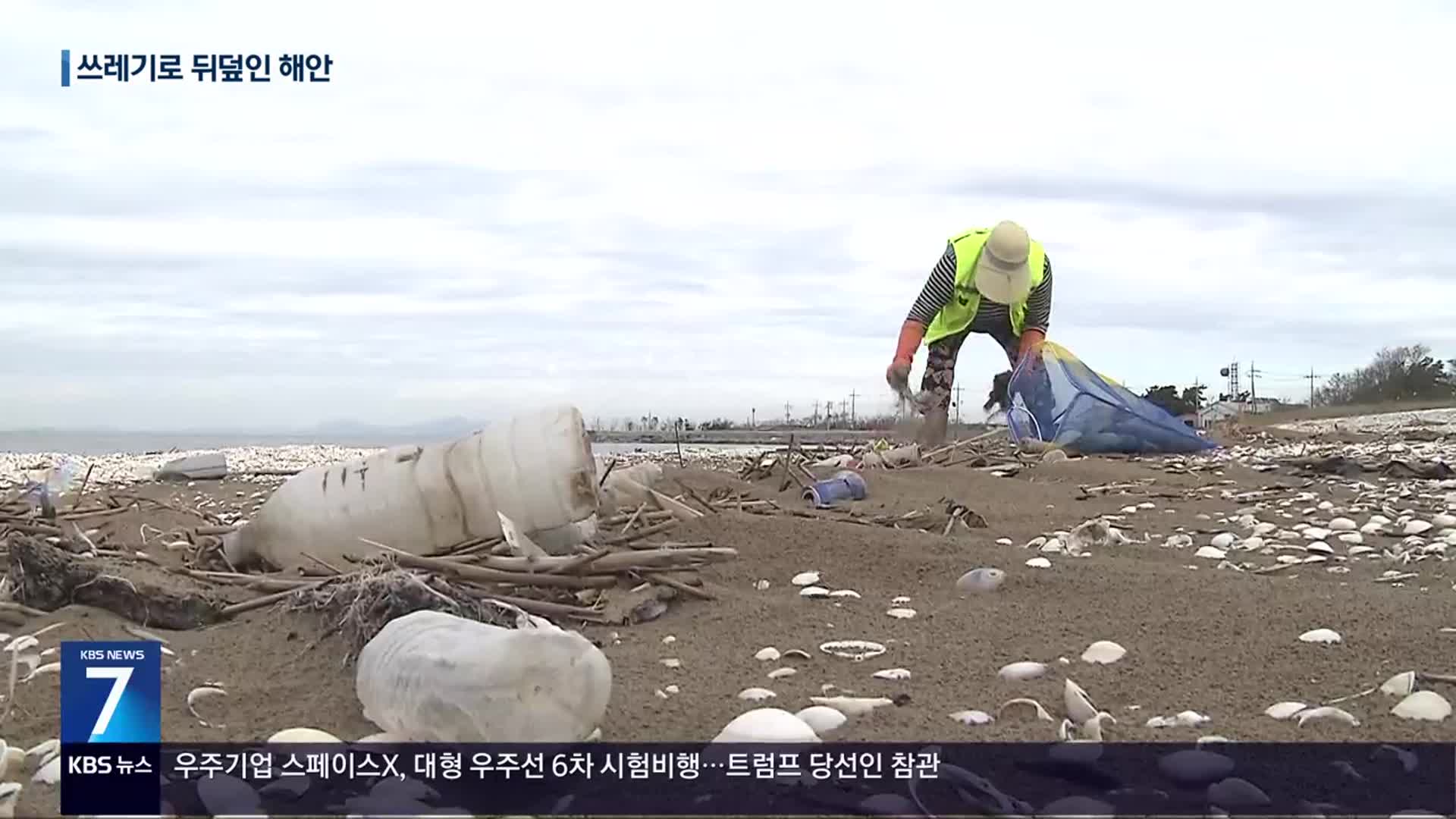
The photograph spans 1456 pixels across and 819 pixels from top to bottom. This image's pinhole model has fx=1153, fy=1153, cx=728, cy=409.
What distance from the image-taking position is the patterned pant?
840 cm

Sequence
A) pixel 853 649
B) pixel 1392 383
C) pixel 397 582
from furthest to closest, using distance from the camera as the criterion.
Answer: pixel 1392 383
pixel 853 649
pixel 397 582

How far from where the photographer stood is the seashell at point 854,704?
1.76 metres

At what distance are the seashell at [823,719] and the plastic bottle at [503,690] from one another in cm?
30

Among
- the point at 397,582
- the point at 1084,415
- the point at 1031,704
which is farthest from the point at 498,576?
the point at 1084,415

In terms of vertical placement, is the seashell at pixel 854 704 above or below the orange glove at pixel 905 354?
below

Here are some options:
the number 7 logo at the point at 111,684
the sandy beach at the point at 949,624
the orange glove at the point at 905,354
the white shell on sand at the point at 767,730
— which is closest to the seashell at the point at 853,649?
the sandy beach at the point at 949,624

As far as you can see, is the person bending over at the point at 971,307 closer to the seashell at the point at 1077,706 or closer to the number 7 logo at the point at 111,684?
the seashell at the point at 1077,706

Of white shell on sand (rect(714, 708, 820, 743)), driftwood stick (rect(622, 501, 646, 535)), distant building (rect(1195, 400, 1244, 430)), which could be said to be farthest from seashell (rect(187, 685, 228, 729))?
distant building (rect(1195, 400, 1244, 430))

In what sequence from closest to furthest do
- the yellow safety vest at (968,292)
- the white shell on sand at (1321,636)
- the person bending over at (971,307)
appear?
the white shell on sand at (1321,636), the person bending over at (971,307), the yellow safety vest at (968,292)

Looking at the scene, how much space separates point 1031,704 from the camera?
1.79 meters

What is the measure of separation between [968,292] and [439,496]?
5.77 meters

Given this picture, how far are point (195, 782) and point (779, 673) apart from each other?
0.94 meters

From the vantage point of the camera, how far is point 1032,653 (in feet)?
6.97

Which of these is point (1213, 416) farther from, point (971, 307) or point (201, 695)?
point (201, 695)
